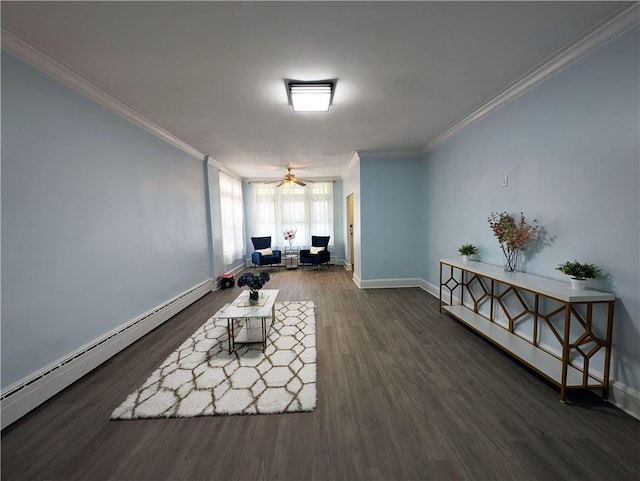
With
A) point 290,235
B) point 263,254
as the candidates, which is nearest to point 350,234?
point 290,235

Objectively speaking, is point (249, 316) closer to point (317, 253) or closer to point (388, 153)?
point (388, 153)

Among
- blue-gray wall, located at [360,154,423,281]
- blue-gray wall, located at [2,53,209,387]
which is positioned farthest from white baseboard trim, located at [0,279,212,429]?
blue-gray wall, located at [360,154,423,281]

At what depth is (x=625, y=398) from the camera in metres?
1.60

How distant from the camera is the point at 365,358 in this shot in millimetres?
2303

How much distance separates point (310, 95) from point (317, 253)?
173 inches

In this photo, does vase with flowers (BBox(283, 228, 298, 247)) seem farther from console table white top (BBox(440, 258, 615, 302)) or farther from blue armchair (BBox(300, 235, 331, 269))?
console table white top (BBox(440, 258, 615, 302))

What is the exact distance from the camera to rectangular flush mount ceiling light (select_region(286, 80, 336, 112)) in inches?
85.0

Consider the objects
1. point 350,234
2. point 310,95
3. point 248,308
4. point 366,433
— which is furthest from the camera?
point 350,234

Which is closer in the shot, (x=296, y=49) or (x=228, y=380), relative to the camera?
(x=296, y=49)

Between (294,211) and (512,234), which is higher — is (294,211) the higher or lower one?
the higher one

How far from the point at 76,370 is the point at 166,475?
147 centimetres

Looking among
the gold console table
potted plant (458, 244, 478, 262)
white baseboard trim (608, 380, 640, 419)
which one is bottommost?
white baseboard trim (608, 380, 640, 419)

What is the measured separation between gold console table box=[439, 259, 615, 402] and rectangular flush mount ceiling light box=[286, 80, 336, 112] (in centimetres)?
239

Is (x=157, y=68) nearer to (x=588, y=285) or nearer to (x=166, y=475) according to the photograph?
(x=166, y=475)
